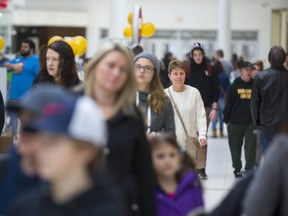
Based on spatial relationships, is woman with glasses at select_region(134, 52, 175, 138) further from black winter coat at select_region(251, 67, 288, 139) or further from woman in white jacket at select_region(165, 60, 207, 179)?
black winter coat at select_region(251, 67, 288, 139)

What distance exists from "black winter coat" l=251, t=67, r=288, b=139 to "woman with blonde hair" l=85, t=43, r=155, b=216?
5.66 meters

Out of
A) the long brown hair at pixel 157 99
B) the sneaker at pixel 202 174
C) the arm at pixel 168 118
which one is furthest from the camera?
the sneaker at pixel 202 174

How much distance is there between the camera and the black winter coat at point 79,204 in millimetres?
2617

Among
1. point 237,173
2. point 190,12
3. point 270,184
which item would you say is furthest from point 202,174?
point 190,12

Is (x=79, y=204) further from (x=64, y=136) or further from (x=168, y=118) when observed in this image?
(x=168, y=118)

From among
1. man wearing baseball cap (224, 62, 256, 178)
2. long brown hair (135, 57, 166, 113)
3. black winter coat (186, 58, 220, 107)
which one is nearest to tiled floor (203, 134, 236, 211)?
man wearing baseball cap (224, 62, 256, 178)

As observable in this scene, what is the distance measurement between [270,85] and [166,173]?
524cm

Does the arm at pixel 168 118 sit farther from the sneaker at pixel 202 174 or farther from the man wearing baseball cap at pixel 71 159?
the sneaker at pixel 202 174

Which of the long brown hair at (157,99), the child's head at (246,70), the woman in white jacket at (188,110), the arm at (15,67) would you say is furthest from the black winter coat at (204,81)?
the long brown hair at (157,99)

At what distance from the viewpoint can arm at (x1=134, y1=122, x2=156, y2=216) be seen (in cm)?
400

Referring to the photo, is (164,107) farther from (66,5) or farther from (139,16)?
(66,5)

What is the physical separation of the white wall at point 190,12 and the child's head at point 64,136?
34.1 metres

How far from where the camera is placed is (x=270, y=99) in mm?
9672

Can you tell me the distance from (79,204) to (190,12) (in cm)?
3429
